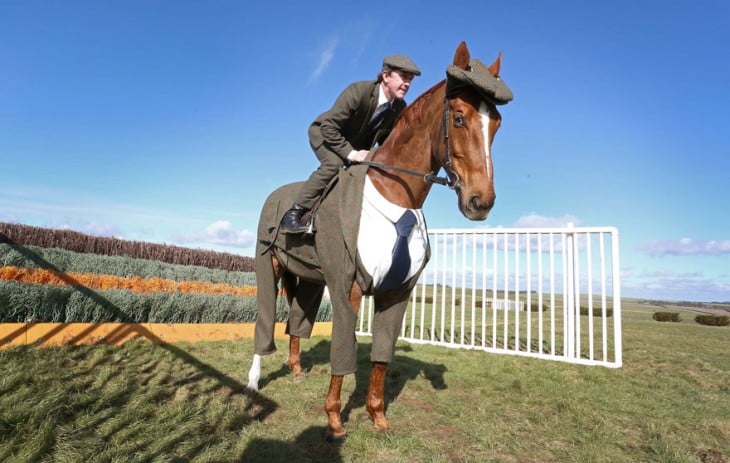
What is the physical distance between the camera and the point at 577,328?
6297 mm

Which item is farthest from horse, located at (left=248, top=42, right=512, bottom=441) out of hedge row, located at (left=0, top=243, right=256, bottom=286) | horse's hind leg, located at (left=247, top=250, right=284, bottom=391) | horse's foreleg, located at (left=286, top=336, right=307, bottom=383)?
hedge row, located at (left=0, top=243, right=256, bottom=286)

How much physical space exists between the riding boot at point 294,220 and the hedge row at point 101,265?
4.36m

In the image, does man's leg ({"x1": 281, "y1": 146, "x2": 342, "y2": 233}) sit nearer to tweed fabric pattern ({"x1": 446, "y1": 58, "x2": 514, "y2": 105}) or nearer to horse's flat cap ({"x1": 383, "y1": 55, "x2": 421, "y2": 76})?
horse's flat cap ({"x1": 383, "y1": 55, "x2": 421, "y2": 76})

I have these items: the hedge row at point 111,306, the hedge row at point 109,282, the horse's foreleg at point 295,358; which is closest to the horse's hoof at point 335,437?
the horse's foreleg at point 295,358

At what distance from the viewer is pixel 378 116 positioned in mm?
3340

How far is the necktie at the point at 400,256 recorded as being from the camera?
280 centimetres

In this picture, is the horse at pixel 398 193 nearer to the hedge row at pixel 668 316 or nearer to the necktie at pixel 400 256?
the necktie at pixel 400 256

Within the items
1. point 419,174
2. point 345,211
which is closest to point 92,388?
point 345,211

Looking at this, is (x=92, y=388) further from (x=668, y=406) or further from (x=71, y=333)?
(x=668, y=406)

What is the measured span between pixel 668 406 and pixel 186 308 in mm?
6514

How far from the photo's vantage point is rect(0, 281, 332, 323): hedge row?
4.64 meters

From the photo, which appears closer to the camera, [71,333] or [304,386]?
[304,386]

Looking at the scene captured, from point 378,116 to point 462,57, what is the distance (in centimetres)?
92

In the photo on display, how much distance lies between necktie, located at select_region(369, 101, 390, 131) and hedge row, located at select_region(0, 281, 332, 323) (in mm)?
4590
